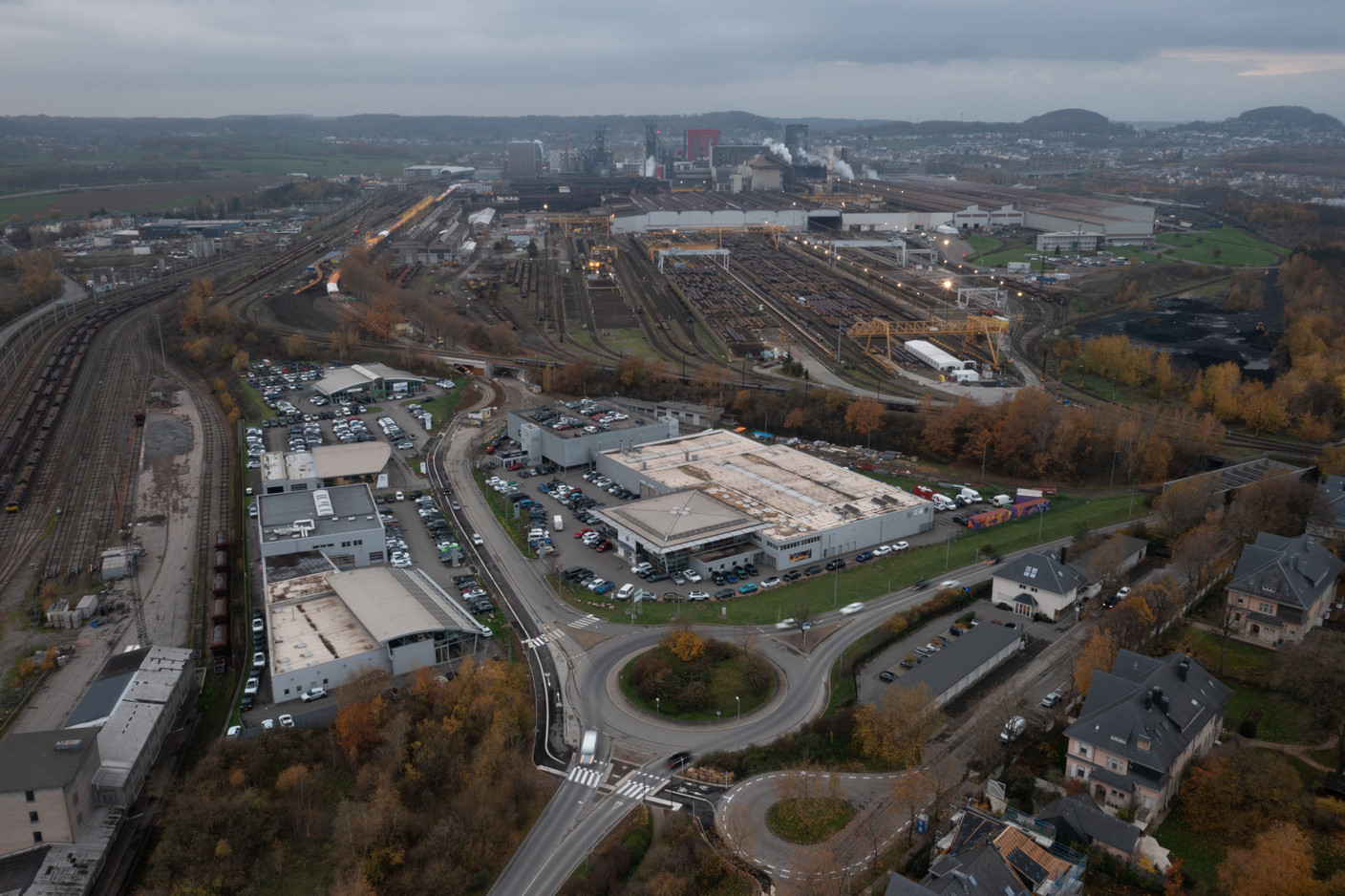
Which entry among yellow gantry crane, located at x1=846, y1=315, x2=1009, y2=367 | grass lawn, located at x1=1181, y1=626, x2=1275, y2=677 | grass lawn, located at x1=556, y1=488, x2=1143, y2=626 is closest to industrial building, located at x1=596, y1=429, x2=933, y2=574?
grass lawn, located at x1=556, y1=488, x2=1143, y2=626

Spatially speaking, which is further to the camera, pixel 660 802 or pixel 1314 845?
pixel 660 802

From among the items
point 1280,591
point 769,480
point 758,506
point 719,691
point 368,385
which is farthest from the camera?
point 368,385

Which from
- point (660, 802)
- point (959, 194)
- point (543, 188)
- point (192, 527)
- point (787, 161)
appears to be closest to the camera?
point (660, 802)

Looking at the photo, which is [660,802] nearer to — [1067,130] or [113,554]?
[113,554]

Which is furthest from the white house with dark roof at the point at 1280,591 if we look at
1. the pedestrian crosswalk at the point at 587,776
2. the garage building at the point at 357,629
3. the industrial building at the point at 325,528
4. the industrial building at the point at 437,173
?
the industrial building at the point at 437,173

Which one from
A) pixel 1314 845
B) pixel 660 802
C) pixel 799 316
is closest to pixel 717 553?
pixel 660 802

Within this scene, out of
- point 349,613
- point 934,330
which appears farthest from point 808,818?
point 934,330

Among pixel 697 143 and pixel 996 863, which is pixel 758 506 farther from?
pixel 697 143
